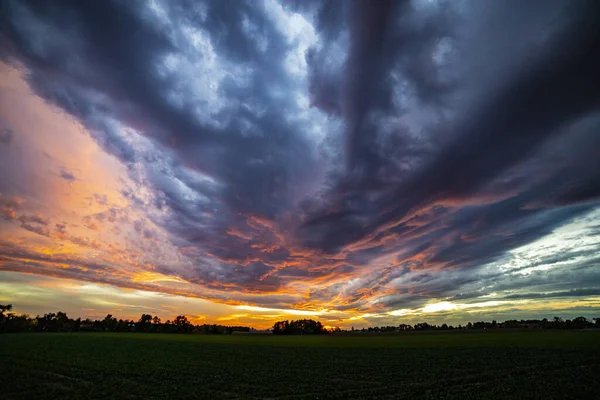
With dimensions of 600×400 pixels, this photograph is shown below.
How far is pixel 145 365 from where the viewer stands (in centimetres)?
4694

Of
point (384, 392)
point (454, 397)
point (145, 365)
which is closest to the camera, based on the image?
point (454, 397)

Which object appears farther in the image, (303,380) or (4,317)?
(4,317)

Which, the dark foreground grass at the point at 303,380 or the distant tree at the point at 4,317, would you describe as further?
the distant tree at the point at 4,317

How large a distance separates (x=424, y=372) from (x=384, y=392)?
13.5 m

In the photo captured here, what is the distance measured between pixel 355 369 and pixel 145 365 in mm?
32581

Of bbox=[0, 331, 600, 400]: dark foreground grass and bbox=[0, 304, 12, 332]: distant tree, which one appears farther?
bbox=[0, 304, 12, 332]: distant tree

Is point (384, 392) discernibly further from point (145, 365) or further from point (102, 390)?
point (145, 365)

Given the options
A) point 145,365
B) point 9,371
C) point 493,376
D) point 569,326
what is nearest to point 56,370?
point 9,371

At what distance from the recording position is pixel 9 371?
123ft

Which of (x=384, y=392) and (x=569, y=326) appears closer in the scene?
(x=384, y=392)

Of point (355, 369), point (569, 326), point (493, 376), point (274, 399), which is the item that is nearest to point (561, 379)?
point (493, 376)

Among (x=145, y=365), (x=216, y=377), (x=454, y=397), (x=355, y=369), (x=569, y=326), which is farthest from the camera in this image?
(x=569, y=326)

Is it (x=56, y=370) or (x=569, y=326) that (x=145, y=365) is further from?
(x=569, y=326)

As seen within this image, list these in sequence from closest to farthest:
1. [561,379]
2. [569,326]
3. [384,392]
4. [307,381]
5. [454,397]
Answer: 1. [454,397]
2. [384,392]
3. [561,379]
4. [307,381]
5. [569,326]
